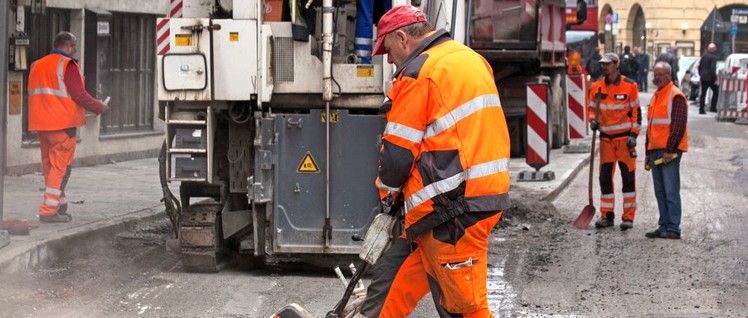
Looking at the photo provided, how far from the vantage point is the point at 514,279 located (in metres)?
9.51

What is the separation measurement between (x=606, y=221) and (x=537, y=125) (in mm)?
3179

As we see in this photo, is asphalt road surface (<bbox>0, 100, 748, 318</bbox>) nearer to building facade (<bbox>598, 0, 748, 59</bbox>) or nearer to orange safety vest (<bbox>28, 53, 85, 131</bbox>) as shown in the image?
orange safety vest (<bbox>28, 53, 85, 131</bbox>)

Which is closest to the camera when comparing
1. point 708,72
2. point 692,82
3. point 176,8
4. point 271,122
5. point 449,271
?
point 449,271

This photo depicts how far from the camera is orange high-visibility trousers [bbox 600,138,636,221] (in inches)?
501

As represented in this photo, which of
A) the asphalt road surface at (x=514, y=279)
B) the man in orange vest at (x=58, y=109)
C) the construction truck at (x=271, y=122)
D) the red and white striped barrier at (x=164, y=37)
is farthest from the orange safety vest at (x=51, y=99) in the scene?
the red and white striped barrier at (x=164, y=37)

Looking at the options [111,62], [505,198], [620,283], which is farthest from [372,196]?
[111,62]

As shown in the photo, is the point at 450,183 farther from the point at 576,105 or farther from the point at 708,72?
the point at 708,72

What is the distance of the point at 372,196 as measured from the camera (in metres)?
9.30

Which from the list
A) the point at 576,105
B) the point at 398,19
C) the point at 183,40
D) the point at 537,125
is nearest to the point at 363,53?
the point at 183,40

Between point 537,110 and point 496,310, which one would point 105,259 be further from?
point 537,110

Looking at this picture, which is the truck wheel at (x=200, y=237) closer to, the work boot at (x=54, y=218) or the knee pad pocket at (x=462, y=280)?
the work boot at (x=54, y=218)

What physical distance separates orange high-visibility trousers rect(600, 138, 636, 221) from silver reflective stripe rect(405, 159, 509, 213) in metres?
7.14

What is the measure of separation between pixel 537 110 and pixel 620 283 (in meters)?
6.63

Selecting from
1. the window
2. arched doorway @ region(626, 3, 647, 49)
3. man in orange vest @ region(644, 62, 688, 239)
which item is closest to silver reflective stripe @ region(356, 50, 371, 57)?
man in orange vest @ region(644, 62, 688, 239)
